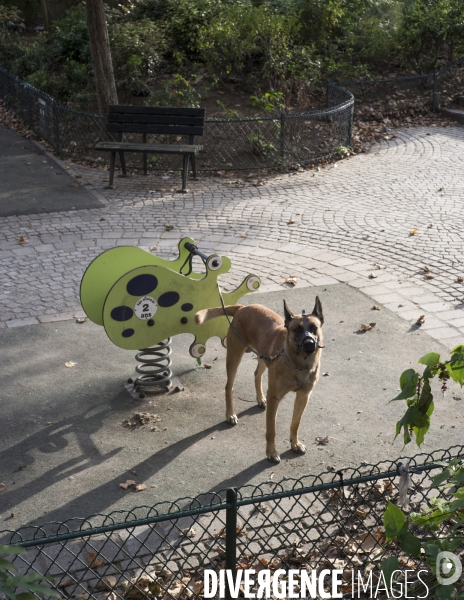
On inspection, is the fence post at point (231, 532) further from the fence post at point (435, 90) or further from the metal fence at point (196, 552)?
the fence post at point (435, 90)

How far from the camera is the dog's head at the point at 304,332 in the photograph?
507 cm

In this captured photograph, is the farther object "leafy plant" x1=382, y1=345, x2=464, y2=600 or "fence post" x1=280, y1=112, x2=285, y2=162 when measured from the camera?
"fence post" x1=280, y1=112, x2=285, y2=162

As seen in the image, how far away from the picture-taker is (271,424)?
5.75m

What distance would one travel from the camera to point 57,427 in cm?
643

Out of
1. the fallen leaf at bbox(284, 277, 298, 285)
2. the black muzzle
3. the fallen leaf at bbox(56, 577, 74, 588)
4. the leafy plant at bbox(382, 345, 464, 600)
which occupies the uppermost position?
the leafy plant at bbox(382, 345, 464, 600)

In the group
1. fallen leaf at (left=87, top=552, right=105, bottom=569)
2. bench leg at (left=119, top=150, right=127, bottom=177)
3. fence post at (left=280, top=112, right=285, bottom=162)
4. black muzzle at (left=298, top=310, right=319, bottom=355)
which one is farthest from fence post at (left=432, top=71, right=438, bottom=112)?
fallen leaf at (left=87, top=552, right=105, bottom=569)

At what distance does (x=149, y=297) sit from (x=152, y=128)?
8014 mm

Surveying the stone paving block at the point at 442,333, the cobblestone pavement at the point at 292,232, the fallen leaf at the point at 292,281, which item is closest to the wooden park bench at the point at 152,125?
the cobblestone pavement at the point at 292,232

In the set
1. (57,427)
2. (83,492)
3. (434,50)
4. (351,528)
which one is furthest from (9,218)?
(434,50)

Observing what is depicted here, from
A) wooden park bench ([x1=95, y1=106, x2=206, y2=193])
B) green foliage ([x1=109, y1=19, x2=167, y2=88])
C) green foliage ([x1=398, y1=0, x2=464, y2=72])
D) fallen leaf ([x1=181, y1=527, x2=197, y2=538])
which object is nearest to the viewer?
fallen leaf ([x1=181, y1=527, x2=197, y2=538])

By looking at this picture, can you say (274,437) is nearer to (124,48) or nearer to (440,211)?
(440,211)

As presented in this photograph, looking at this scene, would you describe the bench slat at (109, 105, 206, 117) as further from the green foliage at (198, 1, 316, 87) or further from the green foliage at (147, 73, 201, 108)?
the green foliage at (198, 1, 316, 87)

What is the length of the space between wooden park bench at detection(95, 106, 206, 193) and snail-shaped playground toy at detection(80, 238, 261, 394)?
6.68 meters

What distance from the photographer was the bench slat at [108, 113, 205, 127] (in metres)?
13.5
